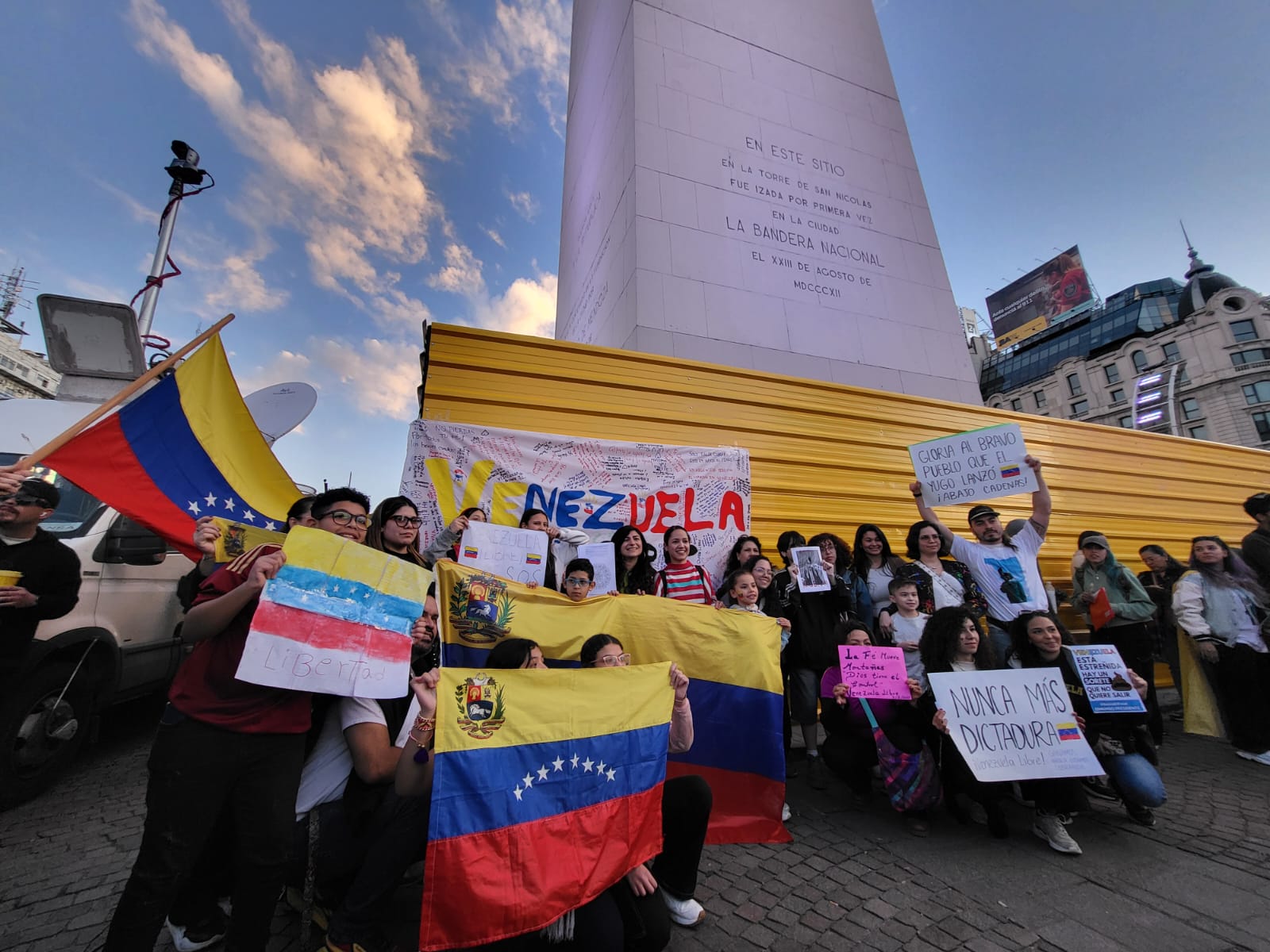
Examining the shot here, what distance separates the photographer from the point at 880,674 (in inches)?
137

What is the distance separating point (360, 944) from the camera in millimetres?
2041

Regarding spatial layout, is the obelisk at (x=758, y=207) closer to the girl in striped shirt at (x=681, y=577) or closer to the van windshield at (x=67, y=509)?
the girl in striped shirt at (x=681, y=577)

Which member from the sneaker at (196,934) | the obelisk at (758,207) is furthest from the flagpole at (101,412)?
the obelisk at (758,207)

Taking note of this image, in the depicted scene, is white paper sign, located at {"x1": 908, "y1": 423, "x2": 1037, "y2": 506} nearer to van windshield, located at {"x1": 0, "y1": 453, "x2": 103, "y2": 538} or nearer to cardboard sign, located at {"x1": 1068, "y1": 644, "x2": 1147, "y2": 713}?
cardboard sign, located at {"x1": 1068, "y1": 644, "x2": 1147, "y2": 713}

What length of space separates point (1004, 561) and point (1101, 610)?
1.45 metres

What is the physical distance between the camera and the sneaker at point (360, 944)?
2.03m

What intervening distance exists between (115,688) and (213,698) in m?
3.63

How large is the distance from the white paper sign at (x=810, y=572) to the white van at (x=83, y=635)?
5688 millimetres

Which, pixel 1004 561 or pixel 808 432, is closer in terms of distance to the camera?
A: pixel 1004 561

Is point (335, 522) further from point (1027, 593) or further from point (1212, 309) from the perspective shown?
point (1212, 309)

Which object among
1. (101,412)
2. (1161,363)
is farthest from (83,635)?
(1161,363)

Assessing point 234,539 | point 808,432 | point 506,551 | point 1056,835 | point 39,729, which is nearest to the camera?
point 234,539

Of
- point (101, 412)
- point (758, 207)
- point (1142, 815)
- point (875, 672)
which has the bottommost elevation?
point (1142, 815)

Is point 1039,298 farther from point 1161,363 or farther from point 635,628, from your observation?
point 635,628
